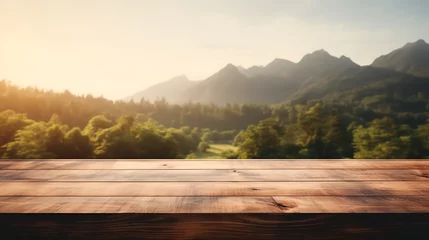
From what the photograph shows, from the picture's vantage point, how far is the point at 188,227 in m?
0.73

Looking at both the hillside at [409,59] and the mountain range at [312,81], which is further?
the hillside at [409,59]

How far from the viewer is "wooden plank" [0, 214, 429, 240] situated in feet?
2.40

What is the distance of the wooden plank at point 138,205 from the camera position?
2.51ft

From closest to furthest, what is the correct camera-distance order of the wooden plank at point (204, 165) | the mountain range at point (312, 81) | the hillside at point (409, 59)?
the wooden plank at point (204, 165) < the mountain range at point (312, 81) < the hillside at point (409, 59)

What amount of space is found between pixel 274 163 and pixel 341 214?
0.71 meters

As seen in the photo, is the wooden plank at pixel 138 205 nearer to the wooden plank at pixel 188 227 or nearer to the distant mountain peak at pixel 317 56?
the wooden plank at pixel 188 227

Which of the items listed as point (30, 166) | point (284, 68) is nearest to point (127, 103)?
point (30, 166)

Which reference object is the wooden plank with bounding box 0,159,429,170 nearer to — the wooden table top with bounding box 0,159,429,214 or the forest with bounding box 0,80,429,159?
the wooden table top with bounding box 0,159,429,214

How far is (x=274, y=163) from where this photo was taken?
1467 mm

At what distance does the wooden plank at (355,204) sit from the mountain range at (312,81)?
296ft

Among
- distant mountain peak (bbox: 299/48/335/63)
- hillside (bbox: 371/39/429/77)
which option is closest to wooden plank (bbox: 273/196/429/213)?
hillside (bbox: 371/39/429/77)

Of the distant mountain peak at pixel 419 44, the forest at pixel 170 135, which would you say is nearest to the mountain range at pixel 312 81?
the distant mountain peak at pixel 419 44

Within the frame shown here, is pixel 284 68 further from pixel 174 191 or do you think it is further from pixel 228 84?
pixel 174 191

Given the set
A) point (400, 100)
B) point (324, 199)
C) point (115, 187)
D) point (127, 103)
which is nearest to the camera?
point (324, 199)
